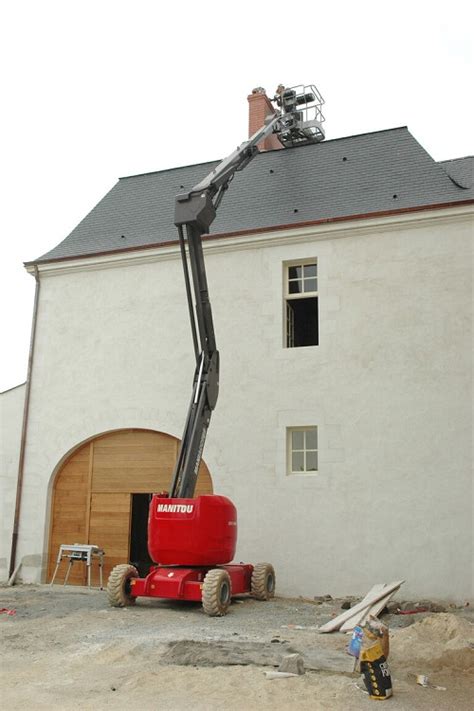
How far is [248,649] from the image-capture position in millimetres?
7086

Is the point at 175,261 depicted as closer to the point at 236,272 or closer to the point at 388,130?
the point at 236,272

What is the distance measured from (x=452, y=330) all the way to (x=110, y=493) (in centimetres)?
676

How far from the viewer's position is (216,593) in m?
9.23

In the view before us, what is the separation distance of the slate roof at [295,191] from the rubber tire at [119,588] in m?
6.60

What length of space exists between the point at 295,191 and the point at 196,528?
24.5 ft

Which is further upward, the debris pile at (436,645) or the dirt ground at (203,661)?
the debris pile at (436,645)

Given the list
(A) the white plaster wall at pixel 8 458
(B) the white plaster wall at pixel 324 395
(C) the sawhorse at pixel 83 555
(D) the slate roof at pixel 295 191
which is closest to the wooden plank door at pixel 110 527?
(C) the sawhorse at pixel 83 555

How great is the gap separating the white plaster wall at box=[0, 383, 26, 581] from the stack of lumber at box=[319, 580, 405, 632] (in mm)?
7091

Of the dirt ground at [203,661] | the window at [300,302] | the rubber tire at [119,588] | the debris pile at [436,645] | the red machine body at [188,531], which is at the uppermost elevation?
the window at [300,302]

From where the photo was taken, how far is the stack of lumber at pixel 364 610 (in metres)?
8.45

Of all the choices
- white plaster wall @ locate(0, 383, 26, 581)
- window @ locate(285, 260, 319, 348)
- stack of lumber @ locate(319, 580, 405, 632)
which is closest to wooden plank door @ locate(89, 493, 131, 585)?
white plaster wall @ locate(0, 383, 26, 581)

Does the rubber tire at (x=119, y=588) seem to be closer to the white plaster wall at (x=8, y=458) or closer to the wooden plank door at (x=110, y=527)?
the wooden plank door at (x=110, y=527)

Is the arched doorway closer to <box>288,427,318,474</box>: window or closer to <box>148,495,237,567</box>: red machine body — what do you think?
<box>288,427,318,474</box>: window

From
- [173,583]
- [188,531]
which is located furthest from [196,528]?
[173,583]
